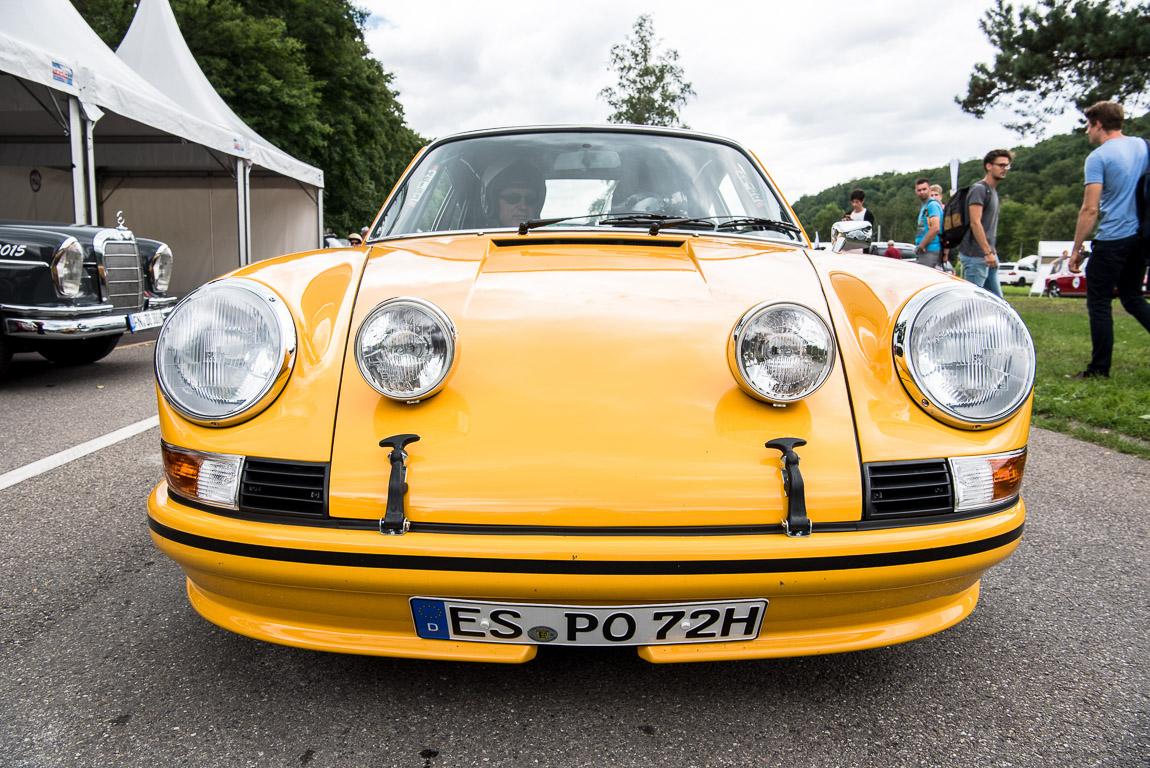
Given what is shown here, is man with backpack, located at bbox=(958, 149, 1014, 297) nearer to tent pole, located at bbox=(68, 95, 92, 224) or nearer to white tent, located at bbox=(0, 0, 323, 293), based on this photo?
white tent, located at bbox=(0, 0, 323, 293)

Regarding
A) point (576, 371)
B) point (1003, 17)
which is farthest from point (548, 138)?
point (1003, 17)

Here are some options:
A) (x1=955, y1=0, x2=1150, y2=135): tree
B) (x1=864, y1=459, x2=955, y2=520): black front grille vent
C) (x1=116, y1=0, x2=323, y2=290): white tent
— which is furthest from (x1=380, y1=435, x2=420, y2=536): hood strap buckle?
(x1=955, y1=0, x2=1150, y2=135): tree

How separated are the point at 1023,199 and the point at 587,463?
90928mm

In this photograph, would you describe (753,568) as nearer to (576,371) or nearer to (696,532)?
(696,532)

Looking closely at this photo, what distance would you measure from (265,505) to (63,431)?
3195 millimetres

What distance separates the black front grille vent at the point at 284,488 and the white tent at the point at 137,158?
7196mm

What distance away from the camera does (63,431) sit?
3814mm

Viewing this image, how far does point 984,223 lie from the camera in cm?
630

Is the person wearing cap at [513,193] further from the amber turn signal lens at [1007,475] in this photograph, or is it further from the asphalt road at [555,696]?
the amber turn signal lens at [1007,475]

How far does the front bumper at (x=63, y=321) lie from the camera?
4.73 m

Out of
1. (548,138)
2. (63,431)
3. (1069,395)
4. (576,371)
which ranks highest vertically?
(548,138)

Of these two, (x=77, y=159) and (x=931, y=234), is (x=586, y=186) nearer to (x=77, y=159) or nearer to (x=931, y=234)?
(x=931, y=234)

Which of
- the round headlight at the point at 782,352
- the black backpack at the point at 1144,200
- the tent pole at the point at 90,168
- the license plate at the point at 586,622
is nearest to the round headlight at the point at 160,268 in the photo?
the tent pole at the point at 90,168

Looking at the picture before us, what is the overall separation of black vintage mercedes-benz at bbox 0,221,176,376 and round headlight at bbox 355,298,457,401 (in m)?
4.54
